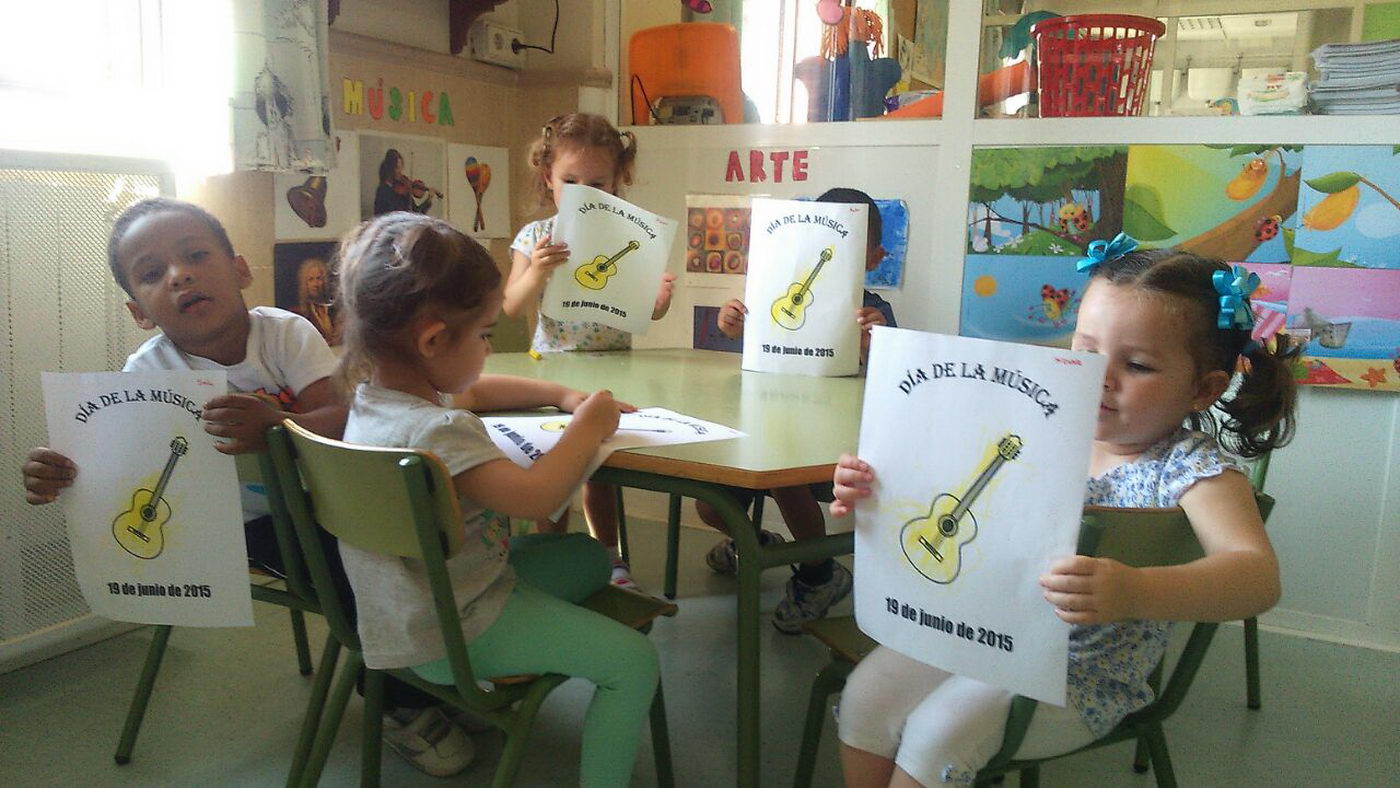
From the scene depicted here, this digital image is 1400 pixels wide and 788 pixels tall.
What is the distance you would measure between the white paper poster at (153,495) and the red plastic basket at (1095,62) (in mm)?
2113

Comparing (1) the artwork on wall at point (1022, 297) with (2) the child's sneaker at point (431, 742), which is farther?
(1) the artwork on wall at point (1022, 297)

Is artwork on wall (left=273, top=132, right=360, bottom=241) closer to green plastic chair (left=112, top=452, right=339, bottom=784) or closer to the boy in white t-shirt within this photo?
the boy in white t-shirt

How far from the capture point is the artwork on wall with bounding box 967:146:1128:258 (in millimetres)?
2611

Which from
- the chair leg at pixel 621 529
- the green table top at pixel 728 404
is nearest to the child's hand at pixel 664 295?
the green table top at pixel 728 404

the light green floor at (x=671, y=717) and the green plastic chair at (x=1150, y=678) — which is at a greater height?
the green plastic chair at (x=1150, y=678)

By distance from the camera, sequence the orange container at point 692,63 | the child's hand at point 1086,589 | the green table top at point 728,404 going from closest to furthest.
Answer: the child's hand at point 1086,589
the green table top at point 728,404
the orange container at point 692,63

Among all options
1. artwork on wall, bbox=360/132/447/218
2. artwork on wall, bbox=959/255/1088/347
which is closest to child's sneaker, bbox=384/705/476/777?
artwork on wall, bbox=360/132/447/218

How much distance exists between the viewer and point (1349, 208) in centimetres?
240

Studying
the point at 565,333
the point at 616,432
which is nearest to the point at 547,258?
the point at 565,333

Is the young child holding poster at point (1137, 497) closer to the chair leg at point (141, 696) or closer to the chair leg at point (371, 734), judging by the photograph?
the chair leg at point (371, 734)

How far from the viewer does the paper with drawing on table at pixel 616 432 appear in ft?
4.64

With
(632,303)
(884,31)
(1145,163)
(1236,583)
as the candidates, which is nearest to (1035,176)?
(1145,163)

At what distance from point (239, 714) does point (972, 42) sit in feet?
7.63

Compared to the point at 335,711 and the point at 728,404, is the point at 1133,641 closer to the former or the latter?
the point at 728,404
